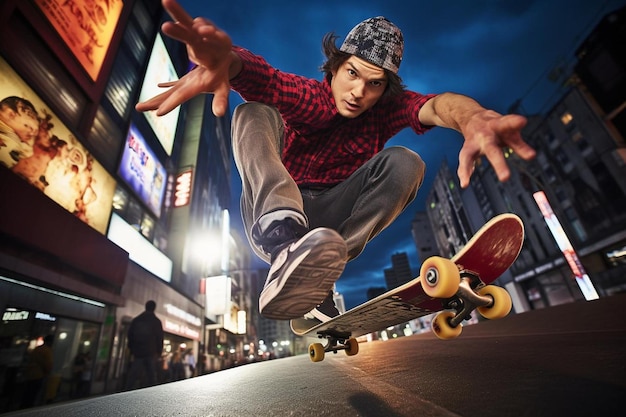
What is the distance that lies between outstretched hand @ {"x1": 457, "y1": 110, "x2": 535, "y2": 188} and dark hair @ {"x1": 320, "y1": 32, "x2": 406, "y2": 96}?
2.92ft

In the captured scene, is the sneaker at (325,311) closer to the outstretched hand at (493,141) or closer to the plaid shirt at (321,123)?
the plaid shirt at (321,123)

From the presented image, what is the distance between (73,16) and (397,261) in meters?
188

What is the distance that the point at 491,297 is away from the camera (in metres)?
1.87

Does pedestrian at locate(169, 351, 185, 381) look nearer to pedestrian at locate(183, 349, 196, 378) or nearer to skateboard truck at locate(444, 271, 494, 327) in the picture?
pedestrian at locate(183, 349, 196, 378)

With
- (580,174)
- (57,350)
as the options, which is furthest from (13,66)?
(580,174)

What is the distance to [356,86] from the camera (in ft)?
7.11

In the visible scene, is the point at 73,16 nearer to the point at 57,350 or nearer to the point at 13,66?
the point at 13,66

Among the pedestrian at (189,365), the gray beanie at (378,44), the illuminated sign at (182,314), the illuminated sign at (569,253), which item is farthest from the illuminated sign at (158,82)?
the illuminated sign at (569,253)

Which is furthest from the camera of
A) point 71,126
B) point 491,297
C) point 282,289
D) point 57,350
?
point 71,126

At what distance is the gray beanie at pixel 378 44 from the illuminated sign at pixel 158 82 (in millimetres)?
14595

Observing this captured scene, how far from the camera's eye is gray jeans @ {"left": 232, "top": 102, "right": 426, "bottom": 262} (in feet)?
5.64

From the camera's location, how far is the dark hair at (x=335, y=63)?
7.42 ft

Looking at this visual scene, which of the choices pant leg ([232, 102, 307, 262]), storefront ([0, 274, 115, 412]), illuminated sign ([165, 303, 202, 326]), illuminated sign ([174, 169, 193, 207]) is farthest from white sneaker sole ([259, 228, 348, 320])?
illuminated sign ([174, 169, 193, 207])

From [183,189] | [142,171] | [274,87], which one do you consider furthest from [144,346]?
[183,189]
